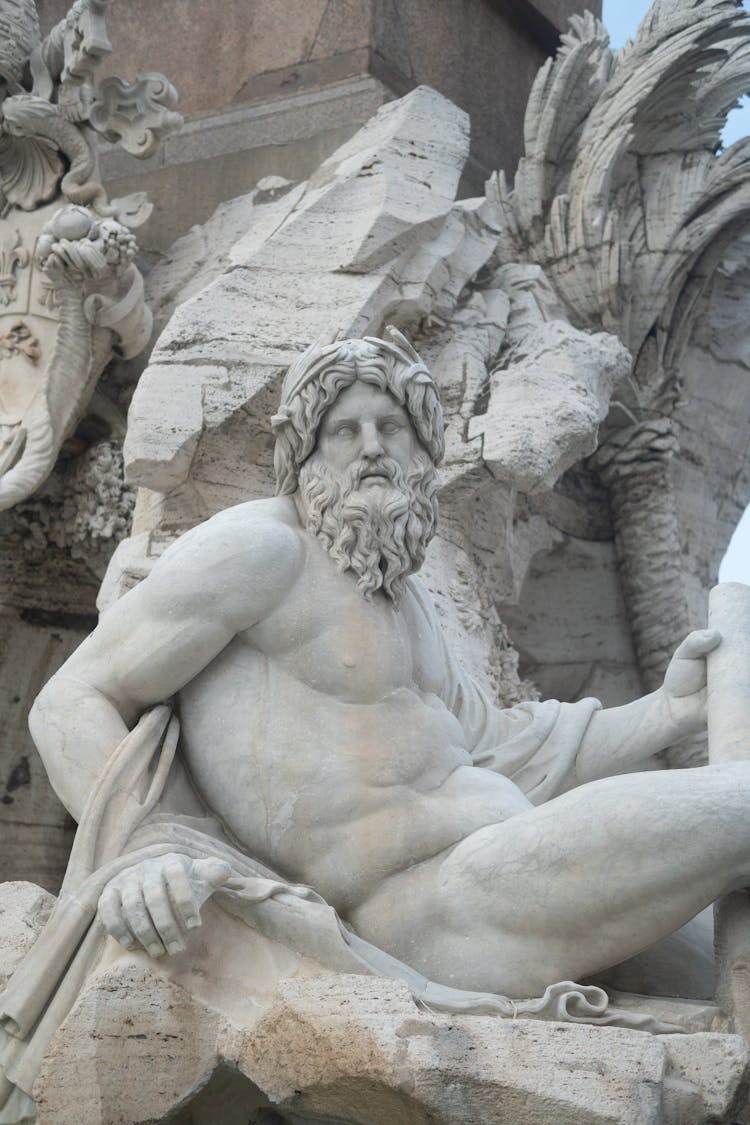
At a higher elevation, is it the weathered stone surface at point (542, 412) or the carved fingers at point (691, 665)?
the carved fingers at point (691, 665)

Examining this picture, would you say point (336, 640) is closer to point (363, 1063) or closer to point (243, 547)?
point (243, 547)

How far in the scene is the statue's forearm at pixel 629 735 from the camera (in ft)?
14.1

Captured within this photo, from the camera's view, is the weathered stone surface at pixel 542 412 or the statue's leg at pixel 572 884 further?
the weathered stone surface at pixel 542 412

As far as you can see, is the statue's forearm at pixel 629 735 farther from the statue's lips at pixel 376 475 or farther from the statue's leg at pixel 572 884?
the statue's lips at pixel 376 475

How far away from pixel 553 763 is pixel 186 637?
104cm

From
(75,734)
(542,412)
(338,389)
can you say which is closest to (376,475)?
(338,389)

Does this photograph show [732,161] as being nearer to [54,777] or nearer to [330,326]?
[330,326]

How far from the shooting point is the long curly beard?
404cm

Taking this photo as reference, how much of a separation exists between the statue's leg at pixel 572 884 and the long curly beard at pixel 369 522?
2.15ft

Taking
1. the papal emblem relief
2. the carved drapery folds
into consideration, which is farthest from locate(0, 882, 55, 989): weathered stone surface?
the carved drapery folds

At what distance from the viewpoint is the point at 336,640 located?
396 cm

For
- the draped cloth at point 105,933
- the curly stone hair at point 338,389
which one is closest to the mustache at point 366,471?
the curly stone hair at point 338,389

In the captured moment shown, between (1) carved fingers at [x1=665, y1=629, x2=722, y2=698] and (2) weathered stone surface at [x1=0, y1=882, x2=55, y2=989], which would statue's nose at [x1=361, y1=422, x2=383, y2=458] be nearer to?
(1) carved fingers at [x1=665, y1=629, x2=722, y2=698]

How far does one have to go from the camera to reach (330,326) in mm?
5523
